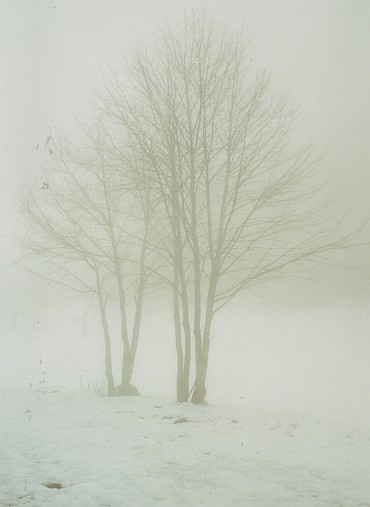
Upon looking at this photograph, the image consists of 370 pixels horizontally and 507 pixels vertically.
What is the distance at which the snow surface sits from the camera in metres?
4.99

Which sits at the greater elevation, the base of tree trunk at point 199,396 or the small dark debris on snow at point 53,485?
the base of tree trunk at point 199,396

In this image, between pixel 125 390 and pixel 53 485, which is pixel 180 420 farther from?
pixel 125 390

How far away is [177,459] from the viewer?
6.55 m

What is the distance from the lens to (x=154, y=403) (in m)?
11.9

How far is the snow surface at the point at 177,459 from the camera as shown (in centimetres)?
499

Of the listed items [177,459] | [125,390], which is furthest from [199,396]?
[177,459]

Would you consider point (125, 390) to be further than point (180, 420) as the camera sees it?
Yes

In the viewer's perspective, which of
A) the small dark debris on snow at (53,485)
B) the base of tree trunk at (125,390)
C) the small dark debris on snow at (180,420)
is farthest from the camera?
the base of tree trunk at (125,390)

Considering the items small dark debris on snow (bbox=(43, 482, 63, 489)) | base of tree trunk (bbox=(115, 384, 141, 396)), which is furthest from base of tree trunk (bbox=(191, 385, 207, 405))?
small dark debris on snow (bbox=(43, 482, 63, 489))

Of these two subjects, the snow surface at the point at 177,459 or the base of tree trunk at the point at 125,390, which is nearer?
the snow surface at the point at 177,459

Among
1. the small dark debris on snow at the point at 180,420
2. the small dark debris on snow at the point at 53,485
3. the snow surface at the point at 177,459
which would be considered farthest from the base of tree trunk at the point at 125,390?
the small dark debris on snow at the point at 53,485

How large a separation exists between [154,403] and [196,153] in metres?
7.30

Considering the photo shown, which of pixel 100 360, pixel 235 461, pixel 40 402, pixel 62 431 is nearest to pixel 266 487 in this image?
pixel 235 461

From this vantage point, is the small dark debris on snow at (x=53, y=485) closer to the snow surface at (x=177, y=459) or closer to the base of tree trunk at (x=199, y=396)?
the snow surface at (x=177, y=459)
